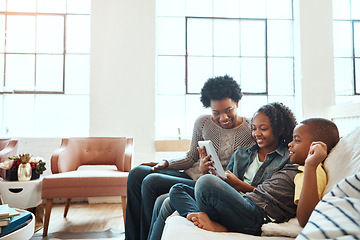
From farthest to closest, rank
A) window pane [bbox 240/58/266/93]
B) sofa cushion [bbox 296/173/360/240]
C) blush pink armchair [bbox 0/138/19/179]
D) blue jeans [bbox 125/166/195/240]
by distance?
1. window pane [bbox 240/58/266/93]
2. blush pink armchair [bbox 0/138/19/179]
3. blue jeans [bbox 125/166/195/240]
4. sofa cushion [bbox 296/173/360/240]

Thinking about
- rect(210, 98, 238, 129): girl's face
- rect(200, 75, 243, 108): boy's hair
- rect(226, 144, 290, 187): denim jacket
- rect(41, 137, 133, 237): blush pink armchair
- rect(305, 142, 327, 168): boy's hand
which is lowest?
rect(41, 137, 133, 237): blush pink armchair

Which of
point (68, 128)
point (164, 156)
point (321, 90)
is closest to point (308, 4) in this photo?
point (321, 90)

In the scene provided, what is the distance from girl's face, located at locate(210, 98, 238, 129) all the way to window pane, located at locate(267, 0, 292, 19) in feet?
8.89

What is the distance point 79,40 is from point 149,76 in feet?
3.67

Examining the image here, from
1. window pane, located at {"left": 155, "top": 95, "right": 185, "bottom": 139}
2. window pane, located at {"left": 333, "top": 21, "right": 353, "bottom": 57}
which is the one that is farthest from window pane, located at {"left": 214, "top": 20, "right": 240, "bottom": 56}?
window pane, located at {"left": 333, "top": 21, "right": 353, "bottom": 57}

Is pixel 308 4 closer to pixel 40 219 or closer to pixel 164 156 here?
pixel 164 156

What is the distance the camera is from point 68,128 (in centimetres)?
418

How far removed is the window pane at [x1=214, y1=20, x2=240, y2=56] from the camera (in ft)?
14.2

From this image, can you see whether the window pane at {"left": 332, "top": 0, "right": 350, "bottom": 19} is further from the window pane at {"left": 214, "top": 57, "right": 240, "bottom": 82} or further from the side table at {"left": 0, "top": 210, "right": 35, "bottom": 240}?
the side table at {"left": 0, "top": 210, "right": 35, "bottom": 240}

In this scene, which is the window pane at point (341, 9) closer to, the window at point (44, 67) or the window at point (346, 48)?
the window at point (346, 48)

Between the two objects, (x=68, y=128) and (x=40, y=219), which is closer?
(x=40, y=219)

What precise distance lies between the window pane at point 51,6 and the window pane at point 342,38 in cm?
373

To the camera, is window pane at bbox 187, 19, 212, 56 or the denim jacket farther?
window pane at bbox 187, 19, 212, 56

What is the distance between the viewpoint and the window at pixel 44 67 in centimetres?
413
